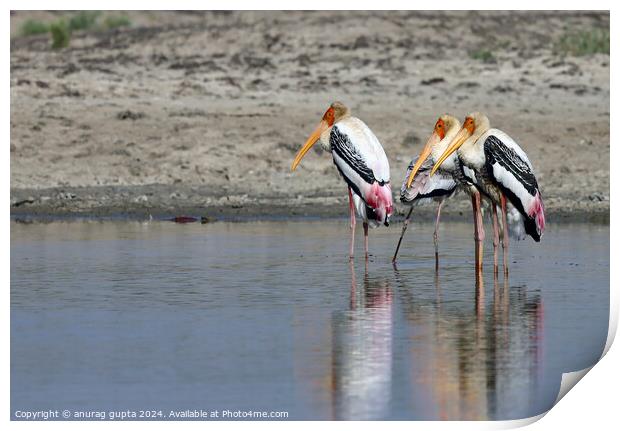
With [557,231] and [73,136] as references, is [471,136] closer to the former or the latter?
[557,231]

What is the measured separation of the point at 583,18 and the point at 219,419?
16.5 meters

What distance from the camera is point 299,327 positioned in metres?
7.78

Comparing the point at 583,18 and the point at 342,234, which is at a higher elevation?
the point at 583,18

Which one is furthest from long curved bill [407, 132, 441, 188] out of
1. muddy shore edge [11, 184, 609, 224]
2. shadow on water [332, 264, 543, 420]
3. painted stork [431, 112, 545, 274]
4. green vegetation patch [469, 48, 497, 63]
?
green vegetation patch [469, 48, 497, 63]

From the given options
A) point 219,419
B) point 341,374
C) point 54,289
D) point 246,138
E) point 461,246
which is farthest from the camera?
point 246,138

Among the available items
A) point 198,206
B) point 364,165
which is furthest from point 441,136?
point 198,206

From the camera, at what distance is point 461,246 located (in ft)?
39.2

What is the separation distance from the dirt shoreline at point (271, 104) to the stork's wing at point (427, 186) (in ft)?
10.5

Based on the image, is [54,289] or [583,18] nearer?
[54,289]

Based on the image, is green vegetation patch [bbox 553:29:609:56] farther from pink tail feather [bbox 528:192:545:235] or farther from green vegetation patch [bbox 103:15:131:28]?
pink tail feather [bbox 528:192:545:235]

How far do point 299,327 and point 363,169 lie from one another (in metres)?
3.52

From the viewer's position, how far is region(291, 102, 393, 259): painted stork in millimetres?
11047

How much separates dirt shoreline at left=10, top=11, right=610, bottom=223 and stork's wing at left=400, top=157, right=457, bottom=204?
10.5 ft
